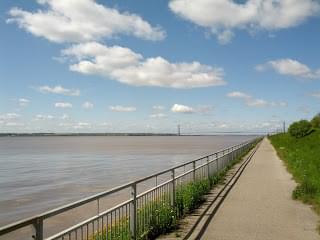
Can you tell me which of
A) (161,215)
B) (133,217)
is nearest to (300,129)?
(161,215)

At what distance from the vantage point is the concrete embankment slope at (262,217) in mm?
8352

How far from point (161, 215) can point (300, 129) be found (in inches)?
2164

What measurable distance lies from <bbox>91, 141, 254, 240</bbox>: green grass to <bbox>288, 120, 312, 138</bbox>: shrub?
5045cm

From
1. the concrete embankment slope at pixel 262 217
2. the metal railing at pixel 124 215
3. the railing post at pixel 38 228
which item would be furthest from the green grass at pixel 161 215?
the railing post at pixel 38 228

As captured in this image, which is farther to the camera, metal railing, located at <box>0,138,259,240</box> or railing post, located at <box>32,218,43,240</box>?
metal railing, located at <box>0,138,259,240</box>

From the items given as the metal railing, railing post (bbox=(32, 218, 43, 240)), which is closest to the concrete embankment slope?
the metal railing

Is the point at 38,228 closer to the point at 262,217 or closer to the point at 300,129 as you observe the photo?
the point at 262,217

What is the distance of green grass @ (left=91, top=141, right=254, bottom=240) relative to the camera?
7230 millimetres

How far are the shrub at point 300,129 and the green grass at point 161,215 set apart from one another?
5045 centimetres

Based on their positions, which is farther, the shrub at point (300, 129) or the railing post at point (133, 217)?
the shrub at point (300, 129)

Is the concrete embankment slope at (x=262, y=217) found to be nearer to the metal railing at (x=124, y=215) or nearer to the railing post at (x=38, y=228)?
the metal railing at (x=124, y=215)

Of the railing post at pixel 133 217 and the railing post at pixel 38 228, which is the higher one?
the railing post at pixel 38 228

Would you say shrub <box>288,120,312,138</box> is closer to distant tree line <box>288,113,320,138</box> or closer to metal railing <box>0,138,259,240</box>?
distant tree line <box>288,113,320,138</box>

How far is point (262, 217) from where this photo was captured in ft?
32.8
